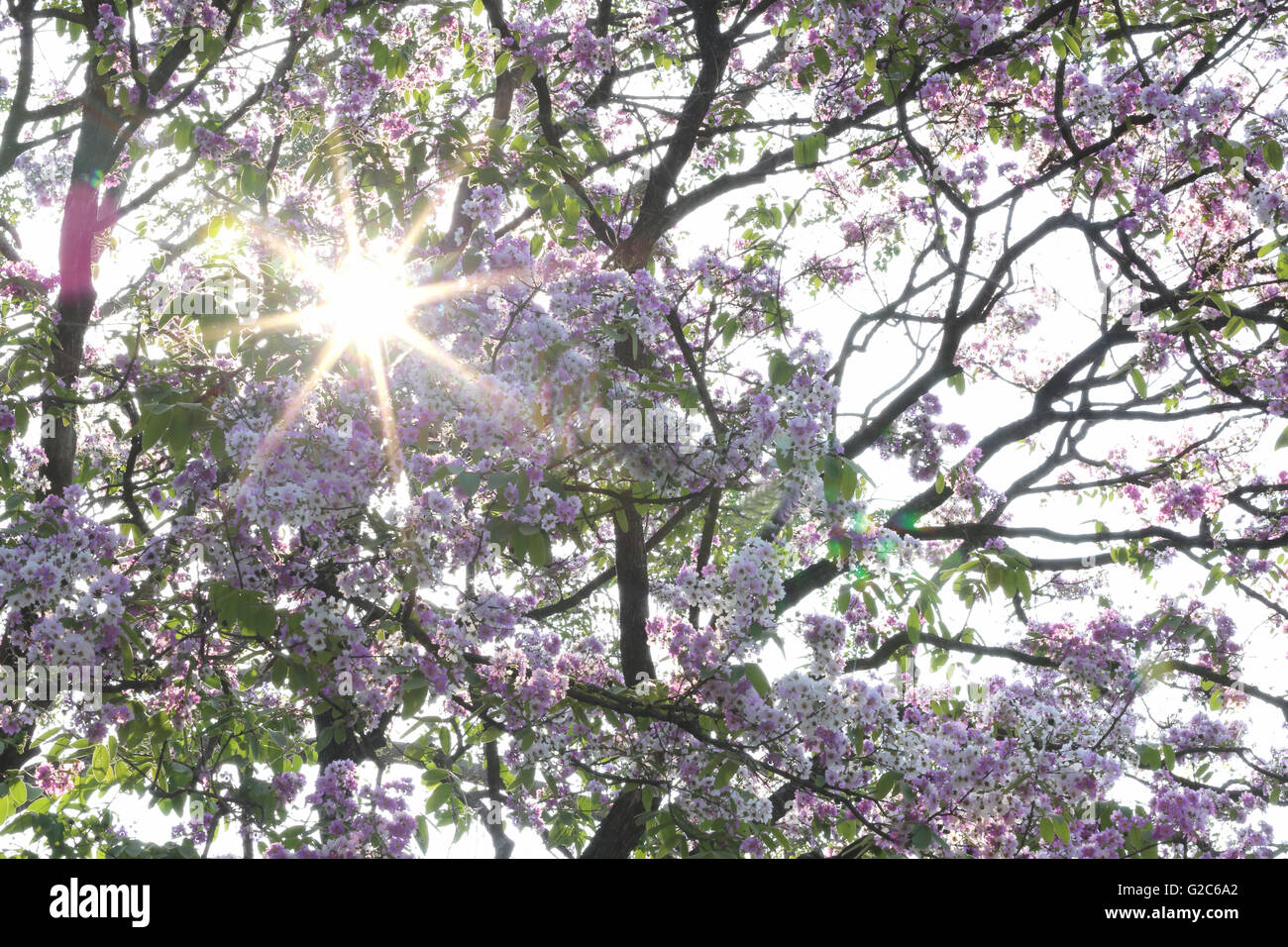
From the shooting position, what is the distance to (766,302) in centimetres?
572

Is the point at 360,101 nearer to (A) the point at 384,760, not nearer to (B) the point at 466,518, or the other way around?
(B) the point at 466,518

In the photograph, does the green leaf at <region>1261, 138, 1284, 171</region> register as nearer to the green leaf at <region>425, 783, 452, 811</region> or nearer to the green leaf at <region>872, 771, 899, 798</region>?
the green leaf at <region>872, 771, 899, 798</region>

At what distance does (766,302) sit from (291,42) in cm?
381

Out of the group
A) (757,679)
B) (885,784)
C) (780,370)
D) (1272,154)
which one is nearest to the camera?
(885,784)

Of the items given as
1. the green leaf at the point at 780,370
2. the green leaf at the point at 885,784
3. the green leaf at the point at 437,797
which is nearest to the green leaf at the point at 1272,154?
the green leaf at the point at 780,370

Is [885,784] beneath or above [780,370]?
beneath

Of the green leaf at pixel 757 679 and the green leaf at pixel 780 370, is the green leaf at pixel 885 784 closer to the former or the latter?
the green leaf at pixel 757 679

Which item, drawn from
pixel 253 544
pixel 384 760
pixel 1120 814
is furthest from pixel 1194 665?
pixel 253 544

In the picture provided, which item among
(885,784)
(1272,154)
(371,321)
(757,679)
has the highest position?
(1272,154)

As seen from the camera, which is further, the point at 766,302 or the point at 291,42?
the point at 291,42

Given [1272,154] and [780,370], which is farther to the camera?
[1272,154]

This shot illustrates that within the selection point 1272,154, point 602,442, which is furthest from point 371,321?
point 1272,154

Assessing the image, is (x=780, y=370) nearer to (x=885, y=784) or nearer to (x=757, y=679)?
(x=757, y=679)
